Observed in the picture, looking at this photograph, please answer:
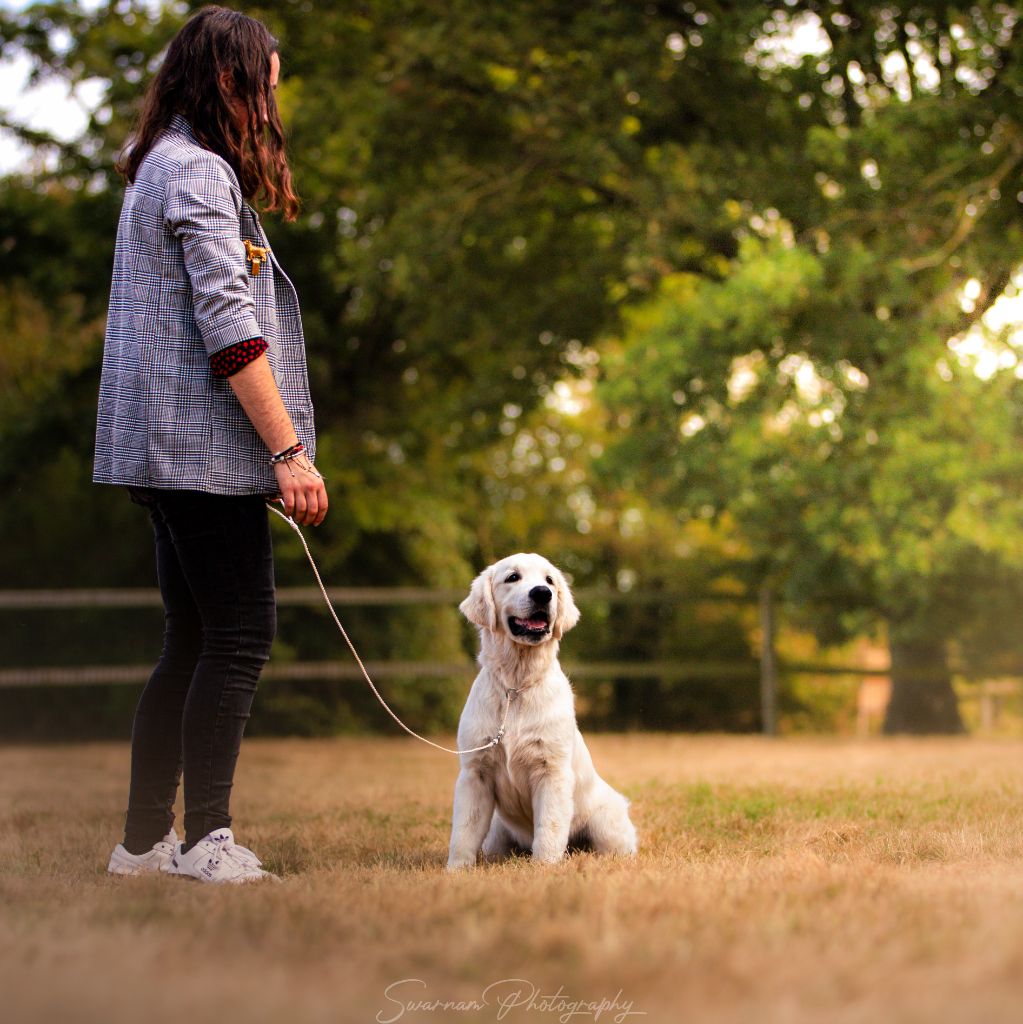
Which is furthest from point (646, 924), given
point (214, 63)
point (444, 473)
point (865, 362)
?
point (444, 473)

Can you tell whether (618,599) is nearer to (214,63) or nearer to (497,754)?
(497,754)

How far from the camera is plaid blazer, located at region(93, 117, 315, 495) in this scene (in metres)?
3.15

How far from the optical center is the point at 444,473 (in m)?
14.0

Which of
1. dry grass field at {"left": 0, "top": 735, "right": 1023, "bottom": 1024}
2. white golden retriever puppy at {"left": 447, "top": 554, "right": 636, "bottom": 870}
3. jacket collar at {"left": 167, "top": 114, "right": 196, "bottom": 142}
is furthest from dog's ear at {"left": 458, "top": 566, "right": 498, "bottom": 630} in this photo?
jacket collar at {"left": 167, "top": 114, "right": 196, "bottom": 142}

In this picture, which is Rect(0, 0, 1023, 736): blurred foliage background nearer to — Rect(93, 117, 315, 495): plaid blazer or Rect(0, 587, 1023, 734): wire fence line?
Rect(0, 587, 1023, 734): wire fence line

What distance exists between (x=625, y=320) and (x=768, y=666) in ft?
13.5

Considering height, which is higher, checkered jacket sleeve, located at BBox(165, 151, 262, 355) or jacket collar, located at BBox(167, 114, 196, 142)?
jacket collar, located at BBox(167, 114, 196, 142)

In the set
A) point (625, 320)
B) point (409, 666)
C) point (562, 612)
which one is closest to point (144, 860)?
point (562, 612)

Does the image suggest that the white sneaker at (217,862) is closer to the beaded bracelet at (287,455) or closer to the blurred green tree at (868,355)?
the beaded bracelet at (287,455)

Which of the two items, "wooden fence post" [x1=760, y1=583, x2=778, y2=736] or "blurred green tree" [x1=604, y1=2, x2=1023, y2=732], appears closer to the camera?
"blurred green tree" [x1=604, y1=2, x2=1023, y2=732]

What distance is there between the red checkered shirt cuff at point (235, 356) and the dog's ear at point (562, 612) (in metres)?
1.45

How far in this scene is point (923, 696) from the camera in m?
12.2

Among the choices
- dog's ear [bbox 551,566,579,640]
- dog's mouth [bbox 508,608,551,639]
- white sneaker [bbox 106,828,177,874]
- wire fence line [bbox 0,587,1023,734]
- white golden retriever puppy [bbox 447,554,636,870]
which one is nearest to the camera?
white sneaker [bbox 106,828,177,874]

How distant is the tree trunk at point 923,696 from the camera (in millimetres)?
12078
